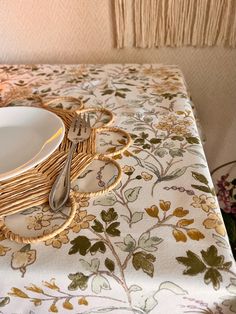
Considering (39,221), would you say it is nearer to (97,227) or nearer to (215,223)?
(97,227)

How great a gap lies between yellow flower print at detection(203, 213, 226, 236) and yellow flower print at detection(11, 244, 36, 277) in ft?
0.71

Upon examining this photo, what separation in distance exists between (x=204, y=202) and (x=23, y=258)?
242 millimetres

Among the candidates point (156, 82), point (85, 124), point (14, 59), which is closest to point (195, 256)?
point (85, 124)

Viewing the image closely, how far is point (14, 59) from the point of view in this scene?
3.32ft

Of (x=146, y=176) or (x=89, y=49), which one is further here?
(x=89, y=49)

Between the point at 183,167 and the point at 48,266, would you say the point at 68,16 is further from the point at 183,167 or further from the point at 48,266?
the point at 48,266

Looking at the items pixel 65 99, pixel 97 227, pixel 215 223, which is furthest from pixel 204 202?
pixel 65 99

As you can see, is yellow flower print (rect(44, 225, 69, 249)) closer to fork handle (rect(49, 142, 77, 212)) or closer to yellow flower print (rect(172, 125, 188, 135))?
fork handle (rect(49, 142, 77, 212))

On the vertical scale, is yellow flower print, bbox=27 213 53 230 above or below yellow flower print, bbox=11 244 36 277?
above

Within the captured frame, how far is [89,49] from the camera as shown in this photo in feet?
3.18

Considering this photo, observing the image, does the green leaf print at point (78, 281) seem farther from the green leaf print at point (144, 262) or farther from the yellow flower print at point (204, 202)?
the yellow flower print at point (204, 202)

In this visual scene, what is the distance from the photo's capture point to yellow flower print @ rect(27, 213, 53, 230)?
40 cm

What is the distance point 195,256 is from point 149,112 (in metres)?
0.33

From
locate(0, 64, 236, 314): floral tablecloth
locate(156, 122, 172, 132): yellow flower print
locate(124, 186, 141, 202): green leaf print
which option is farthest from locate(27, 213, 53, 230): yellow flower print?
locate(156, 122, 172, 132): yellow flower print
